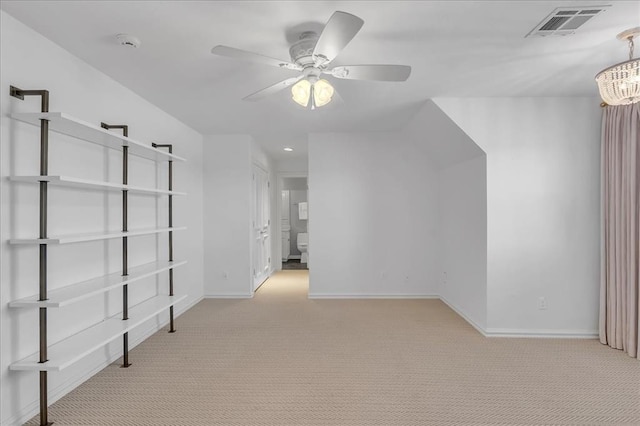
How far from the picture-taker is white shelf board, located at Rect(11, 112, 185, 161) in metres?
1.95

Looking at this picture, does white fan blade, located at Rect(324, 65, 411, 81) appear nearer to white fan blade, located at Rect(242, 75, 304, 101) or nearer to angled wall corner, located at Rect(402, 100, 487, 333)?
white fan blade, located at Rect(242, 75, 304, 101)

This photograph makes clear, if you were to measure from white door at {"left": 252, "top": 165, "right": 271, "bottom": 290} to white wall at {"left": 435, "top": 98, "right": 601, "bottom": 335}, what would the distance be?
3372 mm

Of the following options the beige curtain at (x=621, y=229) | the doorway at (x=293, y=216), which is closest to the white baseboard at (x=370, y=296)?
the beige curtain at (x=621, y=229)

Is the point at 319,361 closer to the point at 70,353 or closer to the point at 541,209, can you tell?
the point at 70,353

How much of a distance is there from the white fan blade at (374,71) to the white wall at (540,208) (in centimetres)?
168

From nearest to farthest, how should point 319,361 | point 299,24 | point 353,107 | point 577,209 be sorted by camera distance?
point 299,24
point 319,361
point 577,209
point 353,107

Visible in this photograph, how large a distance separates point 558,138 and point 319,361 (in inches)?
125

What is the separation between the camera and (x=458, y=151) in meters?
4.02

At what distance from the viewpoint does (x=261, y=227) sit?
20.4 feet

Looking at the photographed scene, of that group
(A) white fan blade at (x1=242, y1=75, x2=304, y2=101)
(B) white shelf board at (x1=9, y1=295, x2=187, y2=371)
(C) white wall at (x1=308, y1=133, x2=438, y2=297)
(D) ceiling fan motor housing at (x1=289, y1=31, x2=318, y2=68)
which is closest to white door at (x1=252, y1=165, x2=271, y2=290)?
(C) white wall at (x1=308, y1=133, x2=438, y2=297)

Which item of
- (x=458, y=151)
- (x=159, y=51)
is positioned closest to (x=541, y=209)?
(x=458, y=151)

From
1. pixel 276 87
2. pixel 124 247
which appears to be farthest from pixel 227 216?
pixel 276 87

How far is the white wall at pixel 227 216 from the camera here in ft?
16.8

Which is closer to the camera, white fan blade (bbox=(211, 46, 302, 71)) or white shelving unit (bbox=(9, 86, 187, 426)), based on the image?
white fan blade (bbox=(211, 46, 302, 71))
